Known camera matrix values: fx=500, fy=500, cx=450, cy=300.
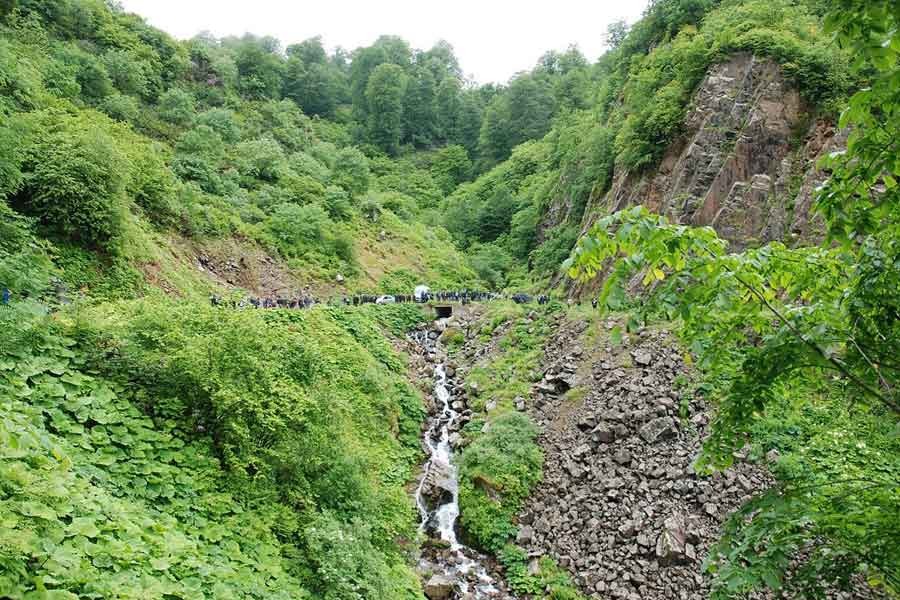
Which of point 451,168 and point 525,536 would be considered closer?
point 525,536

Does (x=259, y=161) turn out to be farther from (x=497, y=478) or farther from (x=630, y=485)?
(x=630, y=485)

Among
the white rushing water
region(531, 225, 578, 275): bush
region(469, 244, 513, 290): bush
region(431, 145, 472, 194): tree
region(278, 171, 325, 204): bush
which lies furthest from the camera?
region(431, 145, 472, 194): tree

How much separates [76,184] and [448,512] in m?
15.0

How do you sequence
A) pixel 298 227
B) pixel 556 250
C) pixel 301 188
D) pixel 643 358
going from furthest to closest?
pixel 301 188 < pixel 556 250 < pixel 298 227 < pixel 643 358

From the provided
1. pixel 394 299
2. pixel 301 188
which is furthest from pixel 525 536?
pixel 301 188

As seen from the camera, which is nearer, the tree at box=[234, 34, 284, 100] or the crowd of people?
the crowd of people

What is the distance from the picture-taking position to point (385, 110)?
239ft

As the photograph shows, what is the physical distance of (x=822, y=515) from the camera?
310 cm

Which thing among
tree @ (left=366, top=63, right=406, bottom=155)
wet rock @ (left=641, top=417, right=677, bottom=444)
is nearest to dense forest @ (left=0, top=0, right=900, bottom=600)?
wet rock @ (left=641, top=417, right=677, bottom=444)

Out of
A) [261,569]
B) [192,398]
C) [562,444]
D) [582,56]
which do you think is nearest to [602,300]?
[261,569]

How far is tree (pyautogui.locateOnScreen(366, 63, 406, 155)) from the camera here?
72562 millimetres

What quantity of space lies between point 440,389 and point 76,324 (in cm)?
1537

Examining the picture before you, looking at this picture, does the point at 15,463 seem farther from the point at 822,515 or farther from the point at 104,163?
the point at 104,163

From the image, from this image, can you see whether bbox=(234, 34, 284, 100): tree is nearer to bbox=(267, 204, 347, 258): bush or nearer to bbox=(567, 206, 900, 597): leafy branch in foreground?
bbox=(267, 204, 347, 258): bush
